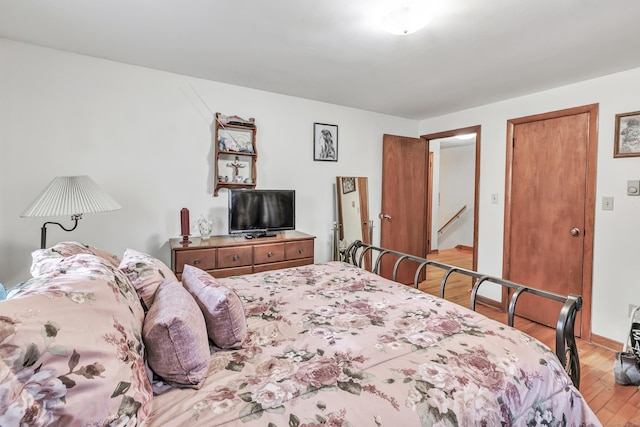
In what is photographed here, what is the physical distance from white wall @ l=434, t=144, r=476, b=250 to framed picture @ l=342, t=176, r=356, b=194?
394 cm

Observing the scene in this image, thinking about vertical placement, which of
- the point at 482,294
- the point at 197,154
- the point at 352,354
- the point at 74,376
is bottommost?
the point at 482,294

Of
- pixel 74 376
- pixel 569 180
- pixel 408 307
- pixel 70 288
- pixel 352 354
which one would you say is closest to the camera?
pixel 74 376

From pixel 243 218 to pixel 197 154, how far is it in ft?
2.49

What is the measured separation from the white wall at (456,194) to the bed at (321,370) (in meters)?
6.10

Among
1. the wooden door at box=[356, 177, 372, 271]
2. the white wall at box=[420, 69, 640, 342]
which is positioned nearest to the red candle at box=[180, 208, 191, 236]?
the wooden door at box=[356, 177, 372, 271]

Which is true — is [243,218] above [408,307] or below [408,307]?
above

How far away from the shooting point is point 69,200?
176cm

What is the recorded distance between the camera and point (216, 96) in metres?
2.97

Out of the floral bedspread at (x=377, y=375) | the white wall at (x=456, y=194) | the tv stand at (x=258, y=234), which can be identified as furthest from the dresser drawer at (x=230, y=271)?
the white wall at (x=456, y=194)

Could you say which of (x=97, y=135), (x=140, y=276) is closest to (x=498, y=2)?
(x=140, y=276)

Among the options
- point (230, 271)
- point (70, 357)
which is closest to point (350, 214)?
point (230, 271)

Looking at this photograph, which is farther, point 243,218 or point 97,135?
point 243,218

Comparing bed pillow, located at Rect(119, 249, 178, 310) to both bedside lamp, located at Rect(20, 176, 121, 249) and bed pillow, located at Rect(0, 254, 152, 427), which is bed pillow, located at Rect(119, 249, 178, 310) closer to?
bed pillow, located at Rect(0, 254, 152, 427)

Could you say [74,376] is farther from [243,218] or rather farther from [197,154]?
[197,154]
